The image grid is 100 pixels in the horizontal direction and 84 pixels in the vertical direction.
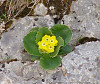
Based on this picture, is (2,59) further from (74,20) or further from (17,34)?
(74,20)

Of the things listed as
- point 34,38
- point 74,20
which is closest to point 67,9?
point 74,20

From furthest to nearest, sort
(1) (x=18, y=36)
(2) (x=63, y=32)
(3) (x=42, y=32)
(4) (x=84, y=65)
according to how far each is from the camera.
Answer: (1) (x=18, y=36) < (2) (x=63, y=32) < (3) (x=42, y=32) < (4) (x=84, y=65)

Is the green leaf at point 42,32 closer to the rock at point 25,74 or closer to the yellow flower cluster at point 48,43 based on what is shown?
the yellow flower cluster at point 48,43

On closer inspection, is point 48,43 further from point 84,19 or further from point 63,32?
point 84,19

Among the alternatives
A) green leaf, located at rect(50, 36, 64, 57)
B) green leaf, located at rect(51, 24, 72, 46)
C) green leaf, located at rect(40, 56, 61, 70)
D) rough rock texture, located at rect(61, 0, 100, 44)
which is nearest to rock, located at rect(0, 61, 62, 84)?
green leaf, located at rect(40, 56, 61, 70)

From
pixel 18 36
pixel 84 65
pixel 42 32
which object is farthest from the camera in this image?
pixel 18 36

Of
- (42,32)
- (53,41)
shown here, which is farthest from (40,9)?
(53,41)

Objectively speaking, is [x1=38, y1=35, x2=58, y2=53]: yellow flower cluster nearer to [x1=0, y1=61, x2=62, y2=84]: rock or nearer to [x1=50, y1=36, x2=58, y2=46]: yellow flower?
[x1=50, y1=36, x2=58, y2=46]: yellow flower
